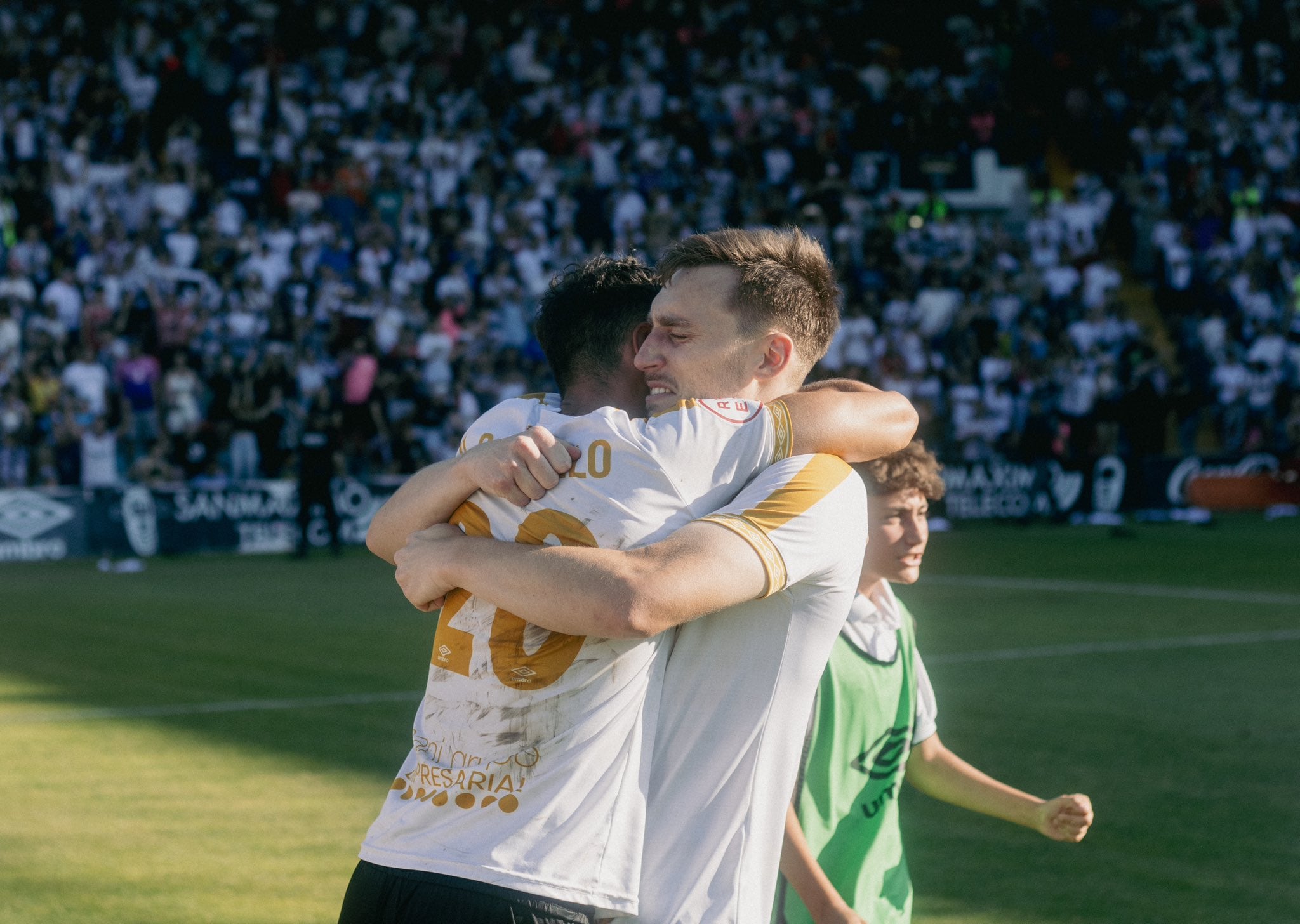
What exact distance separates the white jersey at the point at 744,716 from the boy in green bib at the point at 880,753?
69 centimetres

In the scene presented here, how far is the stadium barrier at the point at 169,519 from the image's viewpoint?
1848 centimetres

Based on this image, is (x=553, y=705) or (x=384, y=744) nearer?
Result: (x=553, y=705)

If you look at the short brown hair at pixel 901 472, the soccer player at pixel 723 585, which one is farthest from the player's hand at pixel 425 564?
the short brown hair at pixel 901 472

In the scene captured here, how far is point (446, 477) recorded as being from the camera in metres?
2.58

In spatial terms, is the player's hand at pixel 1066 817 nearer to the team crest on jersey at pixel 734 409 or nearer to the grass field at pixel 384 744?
the team crest on jersey at pixel 734 409

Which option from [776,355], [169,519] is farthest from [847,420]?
[169,519]

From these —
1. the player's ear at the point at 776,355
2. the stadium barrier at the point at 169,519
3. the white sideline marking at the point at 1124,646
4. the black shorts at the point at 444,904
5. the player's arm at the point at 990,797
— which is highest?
the player's ear at the point at 776,355

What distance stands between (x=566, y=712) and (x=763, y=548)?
1.22ft

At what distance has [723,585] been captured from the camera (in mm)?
2303

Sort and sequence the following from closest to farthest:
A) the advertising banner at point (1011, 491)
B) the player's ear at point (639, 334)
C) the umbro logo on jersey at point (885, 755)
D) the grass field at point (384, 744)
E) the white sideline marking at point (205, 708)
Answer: the player's ear at point (639, 334) < the umbro logo on jersey at point (885, 755) < the grass field at point (384, 744) < the white sideline marking at point (205, 708) < the advertising banner at point (1011, 491)

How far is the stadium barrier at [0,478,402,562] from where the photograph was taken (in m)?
18.5

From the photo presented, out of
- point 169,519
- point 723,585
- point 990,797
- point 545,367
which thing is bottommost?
point 169,519

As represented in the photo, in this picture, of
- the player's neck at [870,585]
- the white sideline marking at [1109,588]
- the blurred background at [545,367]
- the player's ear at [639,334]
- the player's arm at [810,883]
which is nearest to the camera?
the player's ear at [639,334]

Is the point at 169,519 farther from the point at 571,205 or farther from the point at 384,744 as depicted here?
the point at 384,744
